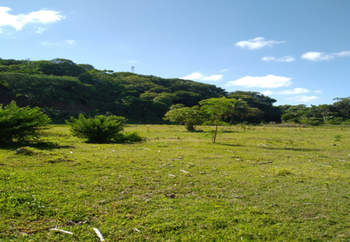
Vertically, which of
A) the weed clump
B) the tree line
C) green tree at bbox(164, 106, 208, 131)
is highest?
the tree line

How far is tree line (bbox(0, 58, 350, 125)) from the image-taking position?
3725 centimetres

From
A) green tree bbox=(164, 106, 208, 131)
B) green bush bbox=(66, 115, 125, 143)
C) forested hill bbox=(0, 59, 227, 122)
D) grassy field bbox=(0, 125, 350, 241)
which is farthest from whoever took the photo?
forested hill bbox=(0, 59, 227, 122)

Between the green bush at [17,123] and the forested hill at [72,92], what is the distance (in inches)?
1154

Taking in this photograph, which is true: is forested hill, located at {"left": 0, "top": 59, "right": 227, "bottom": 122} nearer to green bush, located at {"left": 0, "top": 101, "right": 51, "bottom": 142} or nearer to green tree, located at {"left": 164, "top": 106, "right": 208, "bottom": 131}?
green tree, located at {"left": 164, "top": 106, "right": 208, "bottom": 131}

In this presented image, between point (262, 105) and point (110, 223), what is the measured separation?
69.6 metres

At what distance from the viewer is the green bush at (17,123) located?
8031mm

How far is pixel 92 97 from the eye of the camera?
45.9m

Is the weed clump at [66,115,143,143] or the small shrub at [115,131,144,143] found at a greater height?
the weed clump at [66,115,143,143]

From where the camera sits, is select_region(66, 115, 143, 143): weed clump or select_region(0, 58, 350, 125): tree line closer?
select_region(66, 115, 143, 143): weed clump

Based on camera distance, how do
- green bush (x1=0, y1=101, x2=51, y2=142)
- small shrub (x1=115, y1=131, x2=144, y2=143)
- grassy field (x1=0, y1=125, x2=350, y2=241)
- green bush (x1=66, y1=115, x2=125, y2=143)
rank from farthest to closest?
1. small shrub (x1=115, y1=131, x2=144, y2=143)
2. green bush (x1=66, y1=115, x2=125, y2=143)
3. green bush (x1=0, y1=101, x2=51, y2=142)
4. grassy field (x1=0, y1=125, x2=350, y2=241)

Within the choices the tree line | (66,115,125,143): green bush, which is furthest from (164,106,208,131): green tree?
the tree line

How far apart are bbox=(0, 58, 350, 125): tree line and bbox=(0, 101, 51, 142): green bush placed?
28.3m

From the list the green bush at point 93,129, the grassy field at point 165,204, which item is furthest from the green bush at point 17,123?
the grassy field at point 165,204

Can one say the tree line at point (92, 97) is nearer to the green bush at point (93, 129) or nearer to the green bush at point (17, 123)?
the green bush at point (93, 129)
